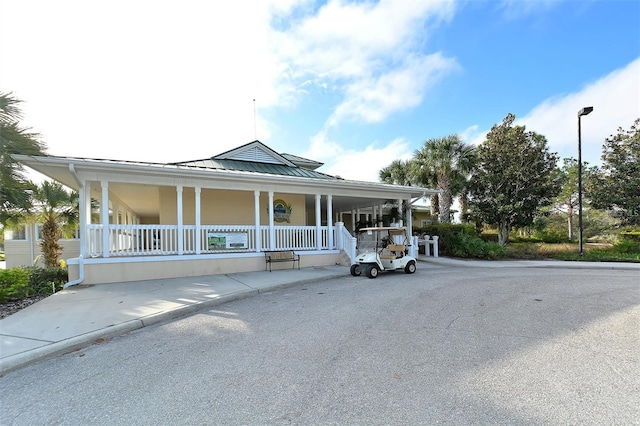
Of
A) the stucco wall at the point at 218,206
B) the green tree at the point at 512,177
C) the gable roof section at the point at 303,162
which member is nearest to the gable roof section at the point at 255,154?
the stucco wall at the point at 218,206

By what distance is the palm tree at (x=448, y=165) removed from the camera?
73.1 ft

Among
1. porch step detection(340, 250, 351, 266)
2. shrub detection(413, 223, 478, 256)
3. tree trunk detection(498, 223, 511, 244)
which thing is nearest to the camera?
porch step detection(340, 250, 351, 266)

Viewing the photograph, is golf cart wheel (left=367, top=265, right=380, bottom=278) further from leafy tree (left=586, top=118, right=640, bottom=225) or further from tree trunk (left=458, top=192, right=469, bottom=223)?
leafy tree (left=586, top=118, right=640, bottom=225)

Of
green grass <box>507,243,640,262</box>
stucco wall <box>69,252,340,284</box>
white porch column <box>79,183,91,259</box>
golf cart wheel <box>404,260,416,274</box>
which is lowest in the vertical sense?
green grass <box>507,243,640,262</box>

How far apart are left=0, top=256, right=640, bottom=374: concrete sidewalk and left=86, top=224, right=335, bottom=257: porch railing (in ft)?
4.13

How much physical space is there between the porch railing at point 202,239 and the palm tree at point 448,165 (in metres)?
12.8

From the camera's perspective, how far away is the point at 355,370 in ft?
11.5

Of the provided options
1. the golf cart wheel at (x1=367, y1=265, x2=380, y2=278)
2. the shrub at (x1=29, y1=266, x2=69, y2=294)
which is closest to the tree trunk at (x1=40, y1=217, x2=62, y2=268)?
the shrub at (x1=29, y1=266, x2=69, y2=294)

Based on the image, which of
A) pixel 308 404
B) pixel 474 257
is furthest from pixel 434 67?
pixel 308 404

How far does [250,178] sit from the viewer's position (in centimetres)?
1113

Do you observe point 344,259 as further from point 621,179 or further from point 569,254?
point 621,179

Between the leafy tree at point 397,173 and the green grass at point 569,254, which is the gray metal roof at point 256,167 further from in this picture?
the leafy tree at point 397,173

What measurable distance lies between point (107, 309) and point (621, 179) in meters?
27.3

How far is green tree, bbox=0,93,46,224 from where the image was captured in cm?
817
